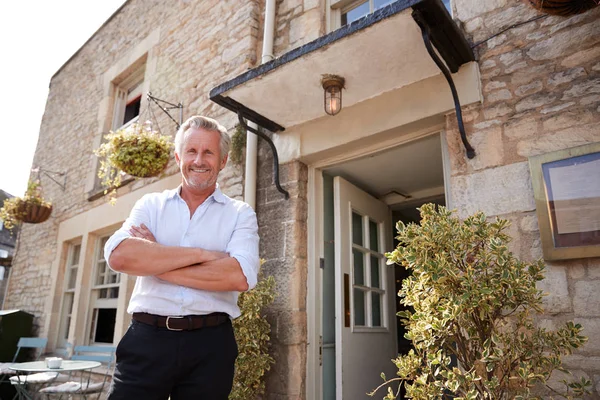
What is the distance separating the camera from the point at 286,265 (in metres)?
3.34

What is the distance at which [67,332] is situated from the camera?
21.0ft

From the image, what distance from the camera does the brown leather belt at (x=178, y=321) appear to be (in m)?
1.74

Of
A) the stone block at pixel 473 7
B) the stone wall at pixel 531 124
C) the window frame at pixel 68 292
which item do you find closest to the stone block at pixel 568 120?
the stone wall at pixel 531 124

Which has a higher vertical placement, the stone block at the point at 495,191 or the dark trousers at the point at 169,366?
the stone block at the point at 495,191

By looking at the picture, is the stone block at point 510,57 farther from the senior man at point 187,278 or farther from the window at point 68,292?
the window at point 68,292

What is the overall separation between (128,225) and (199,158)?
446 millimetres

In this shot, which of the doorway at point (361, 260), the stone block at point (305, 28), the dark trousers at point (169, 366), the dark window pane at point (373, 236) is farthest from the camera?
the dark window pane at point (373, 236)

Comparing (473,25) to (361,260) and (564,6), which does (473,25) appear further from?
(361,260)

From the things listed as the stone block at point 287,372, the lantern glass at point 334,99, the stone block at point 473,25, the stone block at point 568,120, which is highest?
the stone block at point 473,25

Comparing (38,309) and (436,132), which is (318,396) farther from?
(38,309)

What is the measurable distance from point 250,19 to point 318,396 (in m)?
3.55

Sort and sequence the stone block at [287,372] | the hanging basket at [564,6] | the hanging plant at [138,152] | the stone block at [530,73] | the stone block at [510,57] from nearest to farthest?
the hanging basket at [564,6] → the stone block at [530,73] → the stone block at [510,57] → the stone block at [287,372] → the hanging plant at [138,152]

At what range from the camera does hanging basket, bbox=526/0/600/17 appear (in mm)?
2211

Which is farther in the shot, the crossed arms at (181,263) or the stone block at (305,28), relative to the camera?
the stone block at (305,28)
